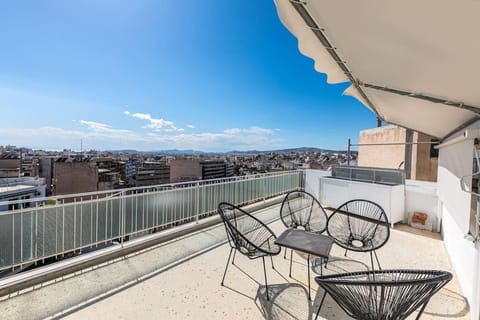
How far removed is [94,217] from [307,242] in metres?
2.82

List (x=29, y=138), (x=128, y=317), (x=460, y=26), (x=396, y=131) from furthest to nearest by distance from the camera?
(x=29, y=138) → (x=396, y=131) → (x=128, y=317) → (x=460, y=26)

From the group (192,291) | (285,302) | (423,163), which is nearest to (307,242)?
(285,302)

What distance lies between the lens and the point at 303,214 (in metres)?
3.73

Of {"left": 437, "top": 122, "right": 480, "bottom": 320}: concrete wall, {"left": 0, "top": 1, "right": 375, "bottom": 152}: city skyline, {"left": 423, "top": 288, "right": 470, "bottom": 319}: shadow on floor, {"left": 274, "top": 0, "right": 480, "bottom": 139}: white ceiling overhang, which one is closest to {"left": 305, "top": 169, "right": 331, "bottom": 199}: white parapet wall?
{"left": 0, "top": 1, "right": 375, "bottom": 152}: city skyline

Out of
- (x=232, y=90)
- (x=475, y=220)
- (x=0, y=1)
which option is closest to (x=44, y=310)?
(x=475, y=220)

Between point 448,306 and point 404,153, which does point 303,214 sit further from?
point 404,153

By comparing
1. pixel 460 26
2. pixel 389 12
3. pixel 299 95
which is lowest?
pixel 460 26

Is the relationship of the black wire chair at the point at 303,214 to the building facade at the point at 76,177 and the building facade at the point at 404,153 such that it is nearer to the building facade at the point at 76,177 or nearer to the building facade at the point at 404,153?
the building facade at the point at 404,153

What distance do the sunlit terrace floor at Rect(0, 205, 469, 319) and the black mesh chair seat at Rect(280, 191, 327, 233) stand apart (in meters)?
0.49

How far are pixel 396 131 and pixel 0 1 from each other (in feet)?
43.0

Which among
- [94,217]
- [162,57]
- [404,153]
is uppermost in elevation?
[162,57]

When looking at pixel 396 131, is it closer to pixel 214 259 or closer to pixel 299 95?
pixel 299 95

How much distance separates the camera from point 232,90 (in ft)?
48.0

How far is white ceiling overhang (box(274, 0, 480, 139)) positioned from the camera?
34.6 inches
